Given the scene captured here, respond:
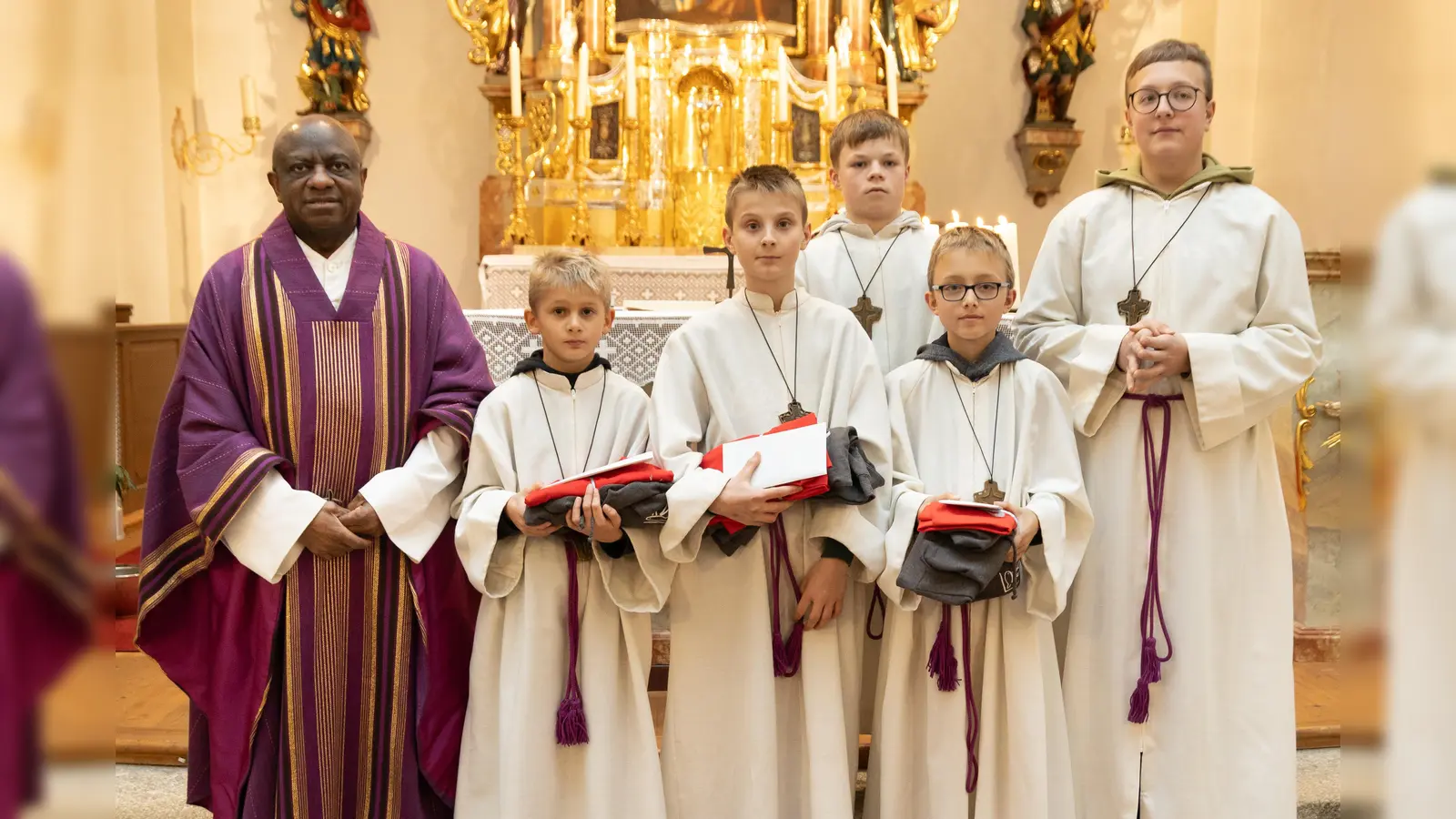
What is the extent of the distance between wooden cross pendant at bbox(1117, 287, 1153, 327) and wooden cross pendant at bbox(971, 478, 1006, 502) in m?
0.59

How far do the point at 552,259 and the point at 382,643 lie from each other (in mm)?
1089

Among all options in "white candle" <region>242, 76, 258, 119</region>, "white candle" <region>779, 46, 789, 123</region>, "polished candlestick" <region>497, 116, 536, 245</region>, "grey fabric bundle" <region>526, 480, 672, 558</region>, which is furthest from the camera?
"white candle" <region>242, 76, 258, 119</region>

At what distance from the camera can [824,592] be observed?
9.14 ft

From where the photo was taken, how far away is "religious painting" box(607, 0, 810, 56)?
23.4ft

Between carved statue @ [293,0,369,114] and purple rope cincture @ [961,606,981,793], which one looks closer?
purple rope cincture @ [961,606,981,793]

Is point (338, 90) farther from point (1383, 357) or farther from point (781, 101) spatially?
point (1383, 357)

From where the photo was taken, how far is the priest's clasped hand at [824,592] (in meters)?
2.79

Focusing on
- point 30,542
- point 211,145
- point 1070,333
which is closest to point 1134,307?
point 1070,333

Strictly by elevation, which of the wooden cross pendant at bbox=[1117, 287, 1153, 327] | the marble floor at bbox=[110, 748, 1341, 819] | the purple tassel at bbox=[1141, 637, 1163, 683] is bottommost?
the marble floor at bbox=[110, 748, 1341, 819]

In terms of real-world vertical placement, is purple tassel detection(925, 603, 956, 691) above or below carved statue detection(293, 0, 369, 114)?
below

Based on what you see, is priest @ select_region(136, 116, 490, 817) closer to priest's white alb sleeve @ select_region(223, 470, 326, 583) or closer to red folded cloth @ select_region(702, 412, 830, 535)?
priest's white alb sleeve @ select_region(223, 470, 326, 583)

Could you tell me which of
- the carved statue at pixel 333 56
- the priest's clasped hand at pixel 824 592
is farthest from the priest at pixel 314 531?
the carved statue at pixel 333 56

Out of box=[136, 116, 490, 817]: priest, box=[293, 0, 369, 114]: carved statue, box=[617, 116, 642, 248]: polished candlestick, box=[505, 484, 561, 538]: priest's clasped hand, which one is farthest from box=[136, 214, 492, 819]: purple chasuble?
box=[293, 0, 369, 114]: carved statue

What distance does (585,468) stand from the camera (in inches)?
115
